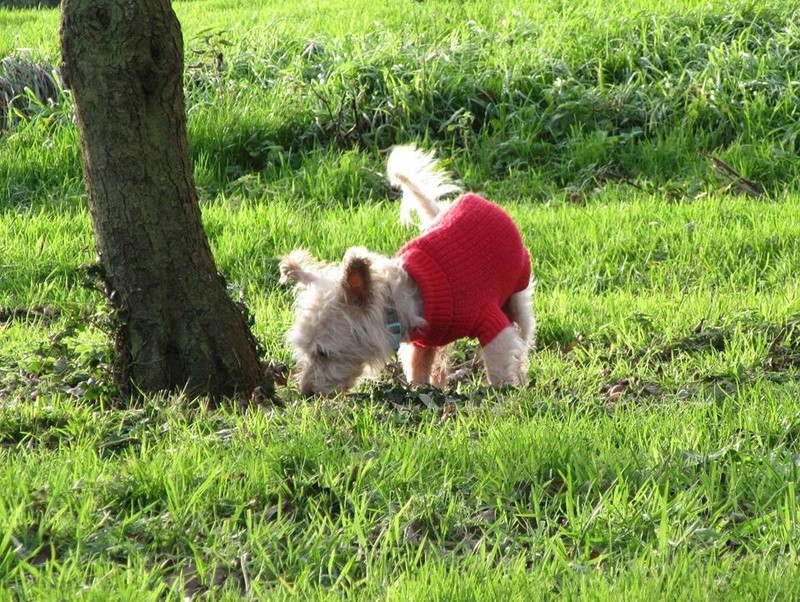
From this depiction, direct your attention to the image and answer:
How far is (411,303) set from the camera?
5934 mm

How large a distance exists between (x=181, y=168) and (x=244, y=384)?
108cm

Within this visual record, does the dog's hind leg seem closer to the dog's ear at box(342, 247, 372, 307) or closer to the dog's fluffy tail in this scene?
the dog's ear at box(342, 247, 372, 307)

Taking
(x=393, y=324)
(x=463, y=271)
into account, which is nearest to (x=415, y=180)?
(x=463, y=271)

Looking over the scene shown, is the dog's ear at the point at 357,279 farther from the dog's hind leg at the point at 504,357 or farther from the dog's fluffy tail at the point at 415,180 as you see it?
the dog's fluffy tail at the point at 415,180

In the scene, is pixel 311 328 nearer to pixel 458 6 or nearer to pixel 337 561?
pixel 337 561

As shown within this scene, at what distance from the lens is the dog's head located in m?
5.80

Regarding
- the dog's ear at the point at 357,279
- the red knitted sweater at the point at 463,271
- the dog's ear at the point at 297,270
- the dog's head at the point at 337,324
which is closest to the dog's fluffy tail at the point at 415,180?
the red knitted sweater at the point at 463,271

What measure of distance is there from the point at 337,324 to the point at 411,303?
1.36ft

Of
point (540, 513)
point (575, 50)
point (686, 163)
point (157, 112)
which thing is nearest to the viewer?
point (540, 513)

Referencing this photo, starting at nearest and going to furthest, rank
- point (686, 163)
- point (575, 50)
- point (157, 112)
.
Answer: point (157, 112) < point (686, 163) < point (575, 50)

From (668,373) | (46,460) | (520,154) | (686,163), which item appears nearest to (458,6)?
(520,154)

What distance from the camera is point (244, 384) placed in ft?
17.7

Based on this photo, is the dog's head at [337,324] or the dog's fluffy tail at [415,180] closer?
the dog's head at [337,324]

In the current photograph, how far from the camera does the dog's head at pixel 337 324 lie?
5.80 m
